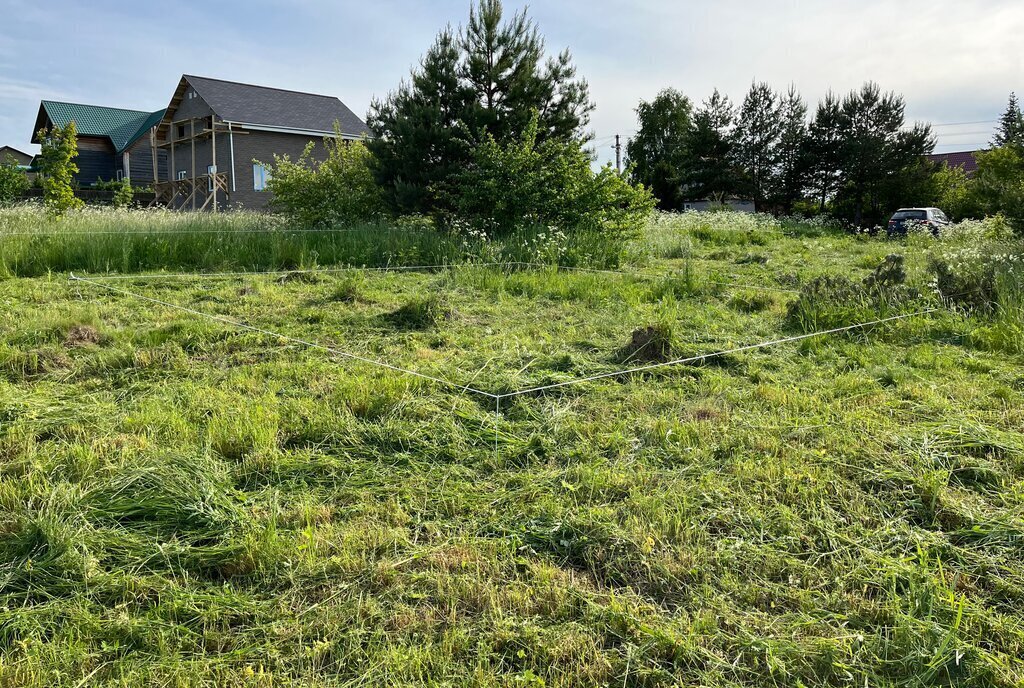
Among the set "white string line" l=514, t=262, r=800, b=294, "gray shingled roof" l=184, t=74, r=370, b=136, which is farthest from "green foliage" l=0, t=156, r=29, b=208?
"white string line" l=514, t=262, r=800, b=294

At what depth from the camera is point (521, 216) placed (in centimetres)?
1088

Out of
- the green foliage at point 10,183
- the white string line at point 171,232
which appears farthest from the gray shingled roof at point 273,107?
the white string line at point 171,232

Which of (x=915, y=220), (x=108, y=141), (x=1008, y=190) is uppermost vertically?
(x=108, y=141)

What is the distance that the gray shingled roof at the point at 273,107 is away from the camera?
1020 inches

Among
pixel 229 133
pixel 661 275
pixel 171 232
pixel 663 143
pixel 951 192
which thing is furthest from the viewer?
pixel 663 143

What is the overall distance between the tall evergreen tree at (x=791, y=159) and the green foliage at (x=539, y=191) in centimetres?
2189

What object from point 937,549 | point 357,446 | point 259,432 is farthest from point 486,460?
point 937,549

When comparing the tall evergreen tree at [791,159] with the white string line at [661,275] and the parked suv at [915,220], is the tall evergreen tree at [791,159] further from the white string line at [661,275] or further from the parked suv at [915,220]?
the white string line at [661,275]

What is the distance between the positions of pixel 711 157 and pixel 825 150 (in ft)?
16.2

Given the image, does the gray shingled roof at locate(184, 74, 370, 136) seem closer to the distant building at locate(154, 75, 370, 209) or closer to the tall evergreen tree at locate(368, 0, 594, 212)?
the distant building at locate(154, 75, 370, 209)

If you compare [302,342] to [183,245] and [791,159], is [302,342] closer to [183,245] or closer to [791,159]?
[183,245]

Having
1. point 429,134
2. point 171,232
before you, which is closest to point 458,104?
point 429,134

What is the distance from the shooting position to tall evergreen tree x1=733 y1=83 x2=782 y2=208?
30.3 meters

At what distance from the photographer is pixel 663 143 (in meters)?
32.5
